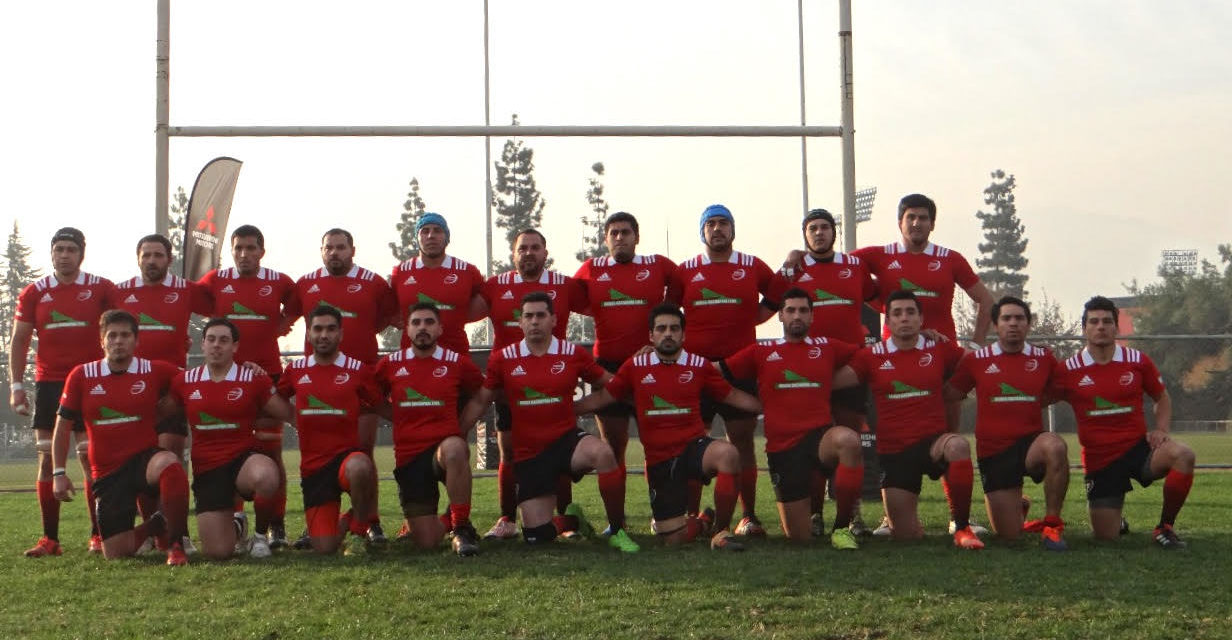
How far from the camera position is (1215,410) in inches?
607

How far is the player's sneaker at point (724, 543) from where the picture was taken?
6.09m

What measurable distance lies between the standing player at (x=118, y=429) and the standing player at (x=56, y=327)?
630mm

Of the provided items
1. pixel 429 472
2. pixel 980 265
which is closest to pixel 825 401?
pixel 429 472

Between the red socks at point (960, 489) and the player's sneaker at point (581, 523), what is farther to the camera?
the player's sneaker at point (581, 523)

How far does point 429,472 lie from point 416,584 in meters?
1.26

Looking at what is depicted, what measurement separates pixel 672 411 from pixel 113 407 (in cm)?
288

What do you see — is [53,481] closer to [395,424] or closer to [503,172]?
[395,424]

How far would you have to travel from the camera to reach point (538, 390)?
21.6 ft

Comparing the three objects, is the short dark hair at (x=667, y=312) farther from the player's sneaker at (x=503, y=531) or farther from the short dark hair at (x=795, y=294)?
the player's sneaker at (x=503, y=531)

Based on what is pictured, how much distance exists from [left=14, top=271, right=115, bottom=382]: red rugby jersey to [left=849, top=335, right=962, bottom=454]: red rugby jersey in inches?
170

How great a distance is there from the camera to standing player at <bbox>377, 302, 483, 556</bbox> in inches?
255

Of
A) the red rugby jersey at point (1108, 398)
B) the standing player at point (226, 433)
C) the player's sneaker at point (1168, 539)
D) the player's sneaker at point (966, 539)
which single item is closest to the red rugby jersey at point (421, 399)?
the standing player at point (226, 433)

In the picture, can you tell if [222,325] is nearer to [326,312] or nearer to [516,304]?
[326,312]

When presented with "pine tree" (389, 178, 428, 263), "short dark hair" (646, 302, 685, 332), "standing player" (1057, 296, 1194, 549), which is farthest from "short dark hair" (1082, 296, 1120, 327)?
"pine tree" (389, 178, 428, 263)
